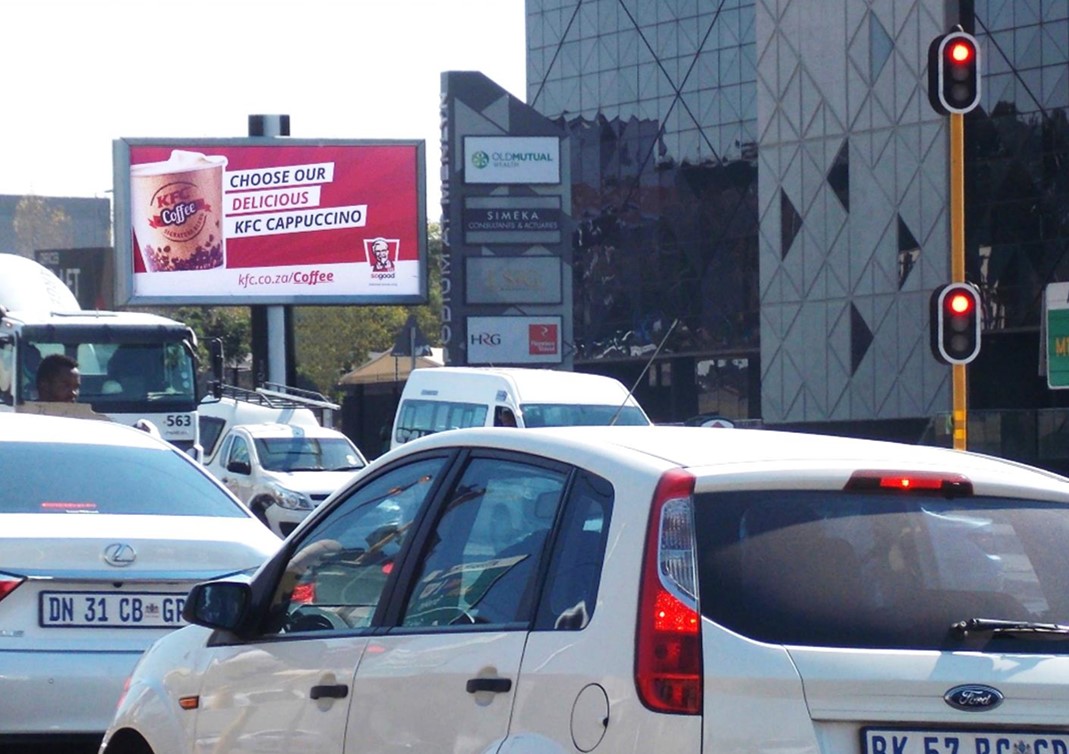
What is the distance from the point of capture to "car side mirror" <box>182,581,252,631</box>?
14.7ft

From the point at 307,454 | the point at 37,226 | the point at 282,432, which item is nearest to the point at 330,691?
the point at 307,454

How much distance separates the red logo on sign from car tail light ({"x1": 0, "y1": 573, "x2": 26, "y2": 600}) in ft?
118

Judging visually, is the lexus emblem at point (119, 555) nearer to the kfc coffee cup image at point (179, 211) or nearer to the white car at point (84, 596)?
the white car at point (84, 596)

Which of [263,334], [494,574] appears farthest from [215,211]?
[494,574]

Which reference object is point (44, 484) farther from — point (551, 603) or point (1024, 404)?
point (1024, 404)

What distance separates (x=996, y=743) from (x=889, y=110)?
4504 cm

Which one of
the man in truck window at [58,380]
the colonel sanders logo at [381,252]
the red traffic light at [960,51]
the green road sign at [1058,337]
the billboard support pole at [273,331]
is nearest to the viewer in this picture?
the man in truck window at [58,380]

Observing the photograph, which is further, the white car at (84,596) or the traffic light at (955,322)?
the traffic light at (955,322)

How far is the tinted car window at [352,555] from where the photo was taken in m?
4.12

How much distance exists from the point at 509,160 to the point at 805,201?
10.7 m

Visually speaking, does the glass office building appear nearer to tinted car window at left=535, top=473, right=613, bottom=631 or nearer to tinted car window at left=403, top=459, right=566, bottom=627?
tinted car window at left=403, top=459, right=566, bottom=627

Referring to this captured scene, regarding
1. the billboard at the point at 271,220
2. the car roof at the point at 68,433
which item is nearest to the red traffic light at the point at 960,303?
the car roof at the point at 68,433

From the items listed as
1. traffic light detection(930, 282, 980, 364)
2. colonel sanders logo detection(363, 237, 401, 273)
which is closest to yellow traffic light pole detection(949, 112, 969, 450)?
traffic light detection(930, 282, 980, 364)

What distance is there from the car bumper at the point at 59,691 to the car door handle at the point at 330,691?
2.09 metres
